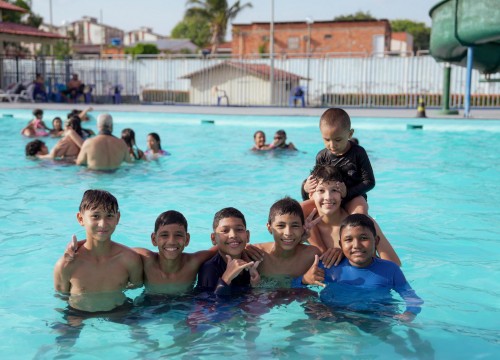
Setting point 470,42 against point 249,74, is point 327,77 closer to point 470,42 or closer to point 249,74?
point 249,74

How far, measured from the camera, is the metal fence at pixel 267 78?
1023 inches

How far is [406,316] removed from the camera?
3.95 meters

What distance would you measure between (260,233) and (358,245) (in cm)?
289

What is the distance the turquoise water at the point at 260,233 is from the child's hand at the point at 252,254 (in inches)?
12.7

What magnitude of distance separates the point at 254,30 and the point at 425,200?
4289 cm

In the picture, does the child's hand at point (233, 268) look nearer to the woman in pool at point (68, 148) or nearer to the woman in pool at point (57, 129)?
the woman in pool at point (68, 148)

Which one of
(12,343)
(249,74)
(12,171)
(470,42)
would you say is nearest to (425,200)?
(12,343)

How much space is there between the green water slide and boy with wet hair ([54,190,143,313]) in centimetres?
1429

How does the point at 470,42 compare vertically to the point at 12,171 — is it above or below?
above

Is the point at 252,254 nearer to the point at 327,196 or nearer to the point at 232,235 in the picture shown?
the point at 232,235

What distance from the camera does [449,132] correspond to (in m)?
15.6

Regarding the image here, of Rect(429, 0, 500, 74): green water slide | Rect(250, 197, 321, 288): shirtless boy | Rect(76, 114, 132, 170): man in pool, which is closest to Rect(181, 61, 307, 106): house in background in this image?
Rect(429, 0, 500, 74): green water slide

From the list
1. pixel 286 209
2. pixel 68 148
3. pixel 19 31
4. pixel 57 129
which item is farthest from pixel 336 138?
pixel 19 31

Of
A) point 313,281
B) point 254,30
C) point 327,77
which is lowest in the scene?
point 313,281
